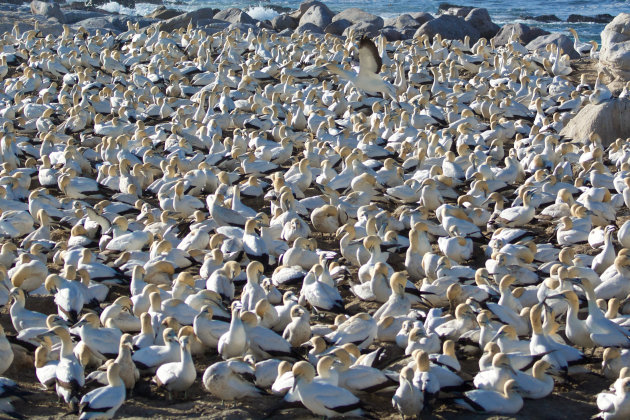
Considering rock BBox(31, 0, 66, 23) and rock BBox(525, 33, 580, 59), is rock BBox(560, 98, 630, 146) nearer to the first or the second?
rock BBox(525, 33, 580, 59)

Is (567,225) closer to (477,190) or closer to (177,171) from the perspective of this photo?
(477,190)

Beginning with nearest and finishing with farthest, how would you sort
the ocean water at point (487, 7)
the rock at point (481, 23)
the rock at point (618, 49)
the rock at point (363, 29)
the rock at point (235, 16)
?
1. the rock at point (618, 49)
2. the rock at point (363, 29)
3. the rock at point (481, 23)
4. the rock at point (235, 16)
5. the ocean water at point (487, 7)

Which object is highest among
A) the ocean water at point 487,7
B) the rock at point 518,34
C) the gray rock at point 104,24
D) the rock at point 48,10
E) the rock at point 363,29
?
the rock at point 48,10

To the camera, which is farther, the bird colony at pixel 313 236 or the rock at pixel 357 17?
the rock at pixel 357 17

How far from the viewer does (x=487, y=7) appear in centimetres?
4900

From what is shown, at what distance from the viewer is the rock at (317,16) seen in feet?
98.6

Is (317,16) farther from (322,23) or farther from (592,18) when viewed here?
(592,18)

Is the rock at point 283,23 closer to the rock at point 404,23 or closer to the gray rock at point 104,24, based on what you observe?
the rock at point 404,23

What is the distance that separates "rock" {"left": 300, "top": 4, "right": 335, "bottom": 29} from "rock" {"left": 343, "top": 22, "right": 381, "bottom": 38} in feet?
6.26

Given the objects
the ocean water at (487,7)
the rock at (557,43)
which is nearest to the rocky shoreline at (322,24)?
the rock at (557,43)

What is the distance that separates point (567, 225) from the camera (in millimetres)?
11156

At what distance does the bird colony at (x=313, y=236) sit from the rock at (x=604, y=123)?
21.8 inches

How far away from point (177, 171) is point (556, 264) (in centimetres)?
655

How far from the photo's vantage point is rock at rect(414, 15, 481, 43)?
88.8ft
